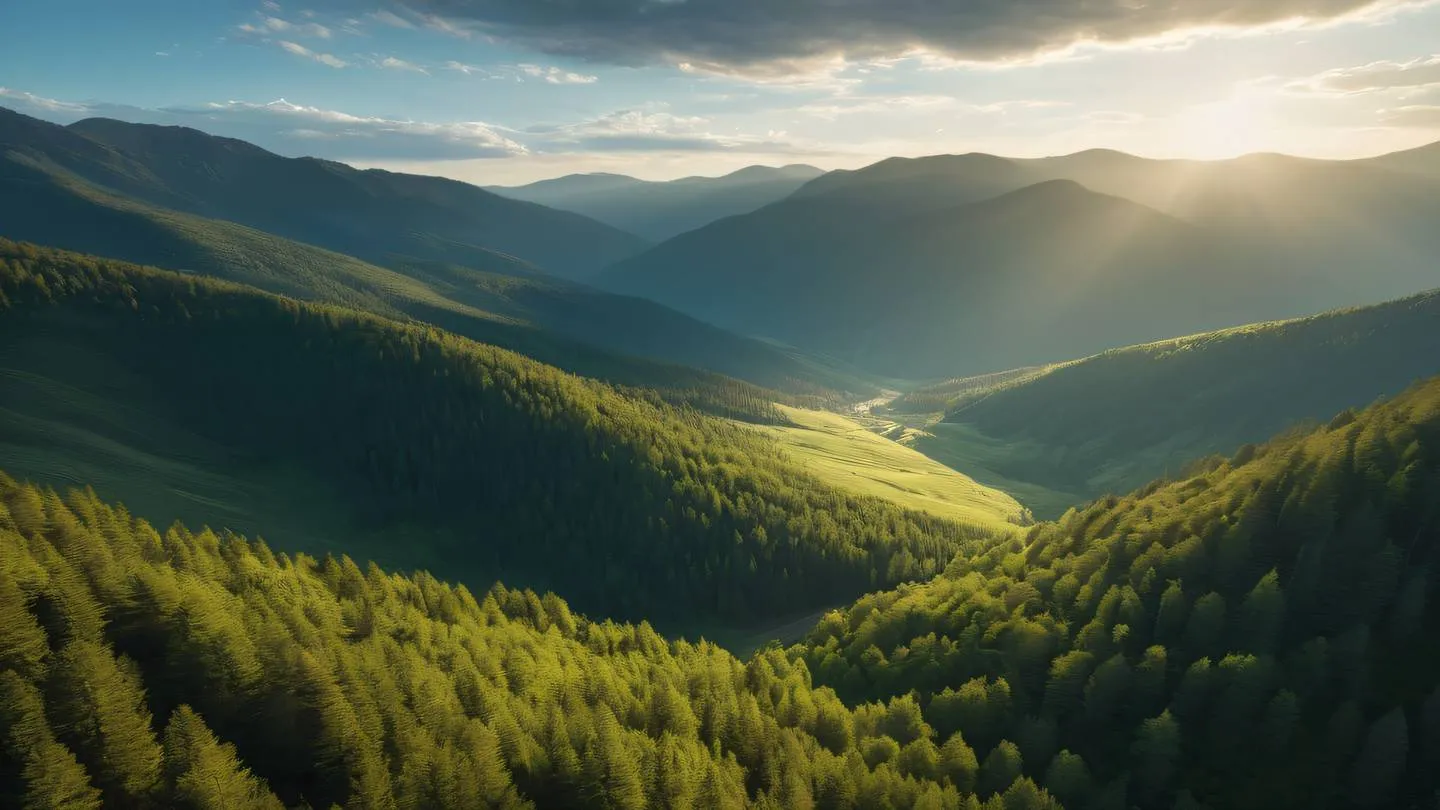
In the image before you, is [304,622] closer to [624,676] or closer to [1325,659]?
[624,676]

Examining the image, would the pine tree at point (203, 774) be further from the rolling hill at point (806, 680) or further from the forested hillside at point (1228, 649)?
the forested hillside at point (1228, 649)

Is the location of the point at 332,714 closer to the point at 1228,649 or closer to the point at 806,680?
the point at 806,680

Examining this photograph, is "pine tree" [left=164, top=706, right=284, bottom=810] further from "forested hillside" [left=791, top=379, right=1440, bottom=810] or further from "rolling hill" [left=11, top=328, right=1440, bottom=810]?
"forested hillside" [left=791, top=379, right=1440, bottom=810]

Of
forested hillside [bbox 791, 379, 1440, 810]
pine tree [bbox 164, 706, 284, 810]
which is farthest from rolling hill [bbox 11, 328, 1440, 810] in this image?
forested hillside [bbox 791, 379, 1440, 810]

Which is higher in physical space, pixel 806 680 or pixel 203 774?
pixel 203 774

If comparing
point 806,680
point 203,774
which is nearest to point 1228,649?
point 806,680

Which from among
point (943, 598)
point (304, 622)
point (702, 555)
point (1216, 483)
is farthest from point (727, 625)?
point (304, 622)

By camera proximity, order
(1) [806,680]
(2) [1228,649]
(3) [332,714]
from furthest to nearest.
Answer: (1) [806,680]
(2) [1228,649]
(3) [332,714]
